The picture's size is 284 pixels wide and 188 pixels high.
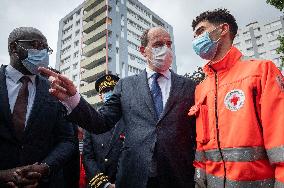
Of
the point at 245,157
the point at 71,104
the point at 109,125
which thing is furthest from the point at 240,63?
the point at 71,104

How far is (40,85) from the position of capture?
3256 mm

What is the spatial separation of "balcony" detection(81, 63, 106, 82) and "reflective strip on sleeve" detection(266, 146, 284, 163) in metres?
42.6

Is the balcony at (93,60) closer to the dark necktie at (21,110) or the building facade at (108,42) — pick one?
the building facade at (108,42)

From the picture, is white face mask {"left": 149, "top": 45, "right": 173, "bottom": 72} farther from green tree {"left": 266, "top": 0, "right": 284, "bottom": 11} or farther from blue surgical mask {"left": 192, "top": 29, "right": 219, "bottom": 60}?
green tree {"left": 266, "top": 0, "right": 284, "bottom": 11}

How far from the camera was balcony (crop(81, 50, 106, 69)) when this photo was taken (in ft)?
148

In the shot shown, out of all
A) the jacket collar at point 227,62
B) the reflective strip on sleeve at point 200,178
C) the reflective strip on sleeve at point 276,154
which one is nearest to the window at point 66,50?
the jacket collar at point 227,62

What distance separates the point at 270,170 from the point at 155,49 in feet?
5.67

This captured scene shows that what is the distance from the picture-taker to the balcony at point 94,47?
46.0 meters

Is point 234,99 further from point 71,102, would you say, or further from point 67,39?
point 67,39

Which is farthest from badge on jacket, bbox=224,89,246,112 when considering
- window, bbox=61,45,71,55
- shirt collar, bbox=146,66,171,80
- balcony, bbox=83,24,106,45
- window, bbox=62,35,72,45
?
window, bbox=62,35,72,45

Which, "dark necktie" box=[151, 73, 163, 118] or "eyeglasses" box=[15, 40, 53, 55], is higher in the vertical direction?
"eyeglasses" box=[15, 40, 53, 55]

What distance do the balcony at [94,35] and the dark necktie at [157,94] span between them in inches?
1754

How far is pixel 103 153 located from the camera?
412cm

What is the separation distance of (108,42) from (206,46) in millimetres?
43348
